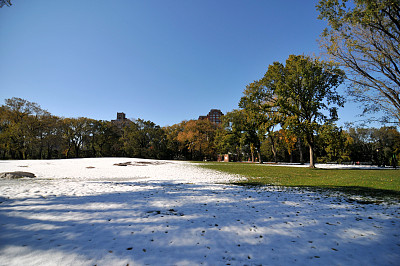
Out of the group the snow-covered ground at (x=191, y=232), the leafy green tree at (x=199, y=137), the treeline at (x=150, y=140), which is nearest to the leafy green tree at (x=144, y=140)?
the treeline at (x=150, y=140)

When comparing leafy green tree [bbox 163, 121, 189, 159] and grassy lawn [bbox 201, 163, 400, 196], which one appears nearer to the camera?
grassy lawn [bbox 201, 163, 400, 196]

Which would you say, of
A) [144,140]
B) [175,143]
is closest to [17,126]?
[144,140]

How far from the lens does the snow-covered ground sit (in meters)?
3.13

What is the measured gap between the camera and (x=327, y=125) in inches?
803

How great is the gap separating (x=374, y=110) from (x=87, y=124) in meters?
60.6

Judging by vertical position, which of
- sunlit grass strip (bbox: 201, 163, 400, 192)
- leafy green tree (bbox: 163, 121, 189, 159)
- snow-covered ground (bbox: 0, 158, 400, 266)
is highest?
leafy green tree (bbox: 163, 121, 189, 159)

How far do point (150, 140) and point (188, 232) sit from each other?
182ft

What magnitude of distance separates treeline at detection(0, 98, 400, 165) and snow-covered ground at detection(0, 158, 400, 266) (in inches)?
1175

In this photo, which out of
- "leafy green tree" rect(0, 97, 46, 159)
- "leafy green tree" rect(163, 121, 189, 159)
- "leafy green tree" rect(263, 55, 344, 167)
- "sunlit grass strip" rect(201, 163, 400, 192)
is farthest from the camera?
"leafy green tree" rect(163, 121, 189, 159)

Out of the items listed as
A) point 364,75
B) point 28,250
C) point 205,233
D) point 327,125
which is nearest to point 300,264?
point 205,233

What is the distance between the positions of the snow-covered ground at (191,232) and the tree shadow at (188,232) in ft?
0.06

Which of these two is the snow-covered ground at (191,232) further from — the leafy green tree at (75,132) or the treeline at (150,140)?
the leafy green tree at (75,132)

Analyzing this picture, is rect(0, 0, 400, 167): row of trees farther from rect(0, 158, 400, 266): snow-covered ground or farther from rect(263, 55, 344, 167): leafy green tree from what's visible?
rect(0, 158, 400, 266): snow-covered ground

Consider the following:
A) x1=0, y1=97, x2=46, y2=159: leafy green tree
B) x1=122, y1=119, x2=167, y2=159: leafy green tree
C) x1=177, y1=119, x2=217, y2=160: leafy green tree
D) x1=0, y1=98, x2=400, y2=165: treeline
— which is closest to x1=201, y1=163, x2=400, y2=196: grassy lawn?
x1=0, y1=98, x2=400, y2=165: treeline
